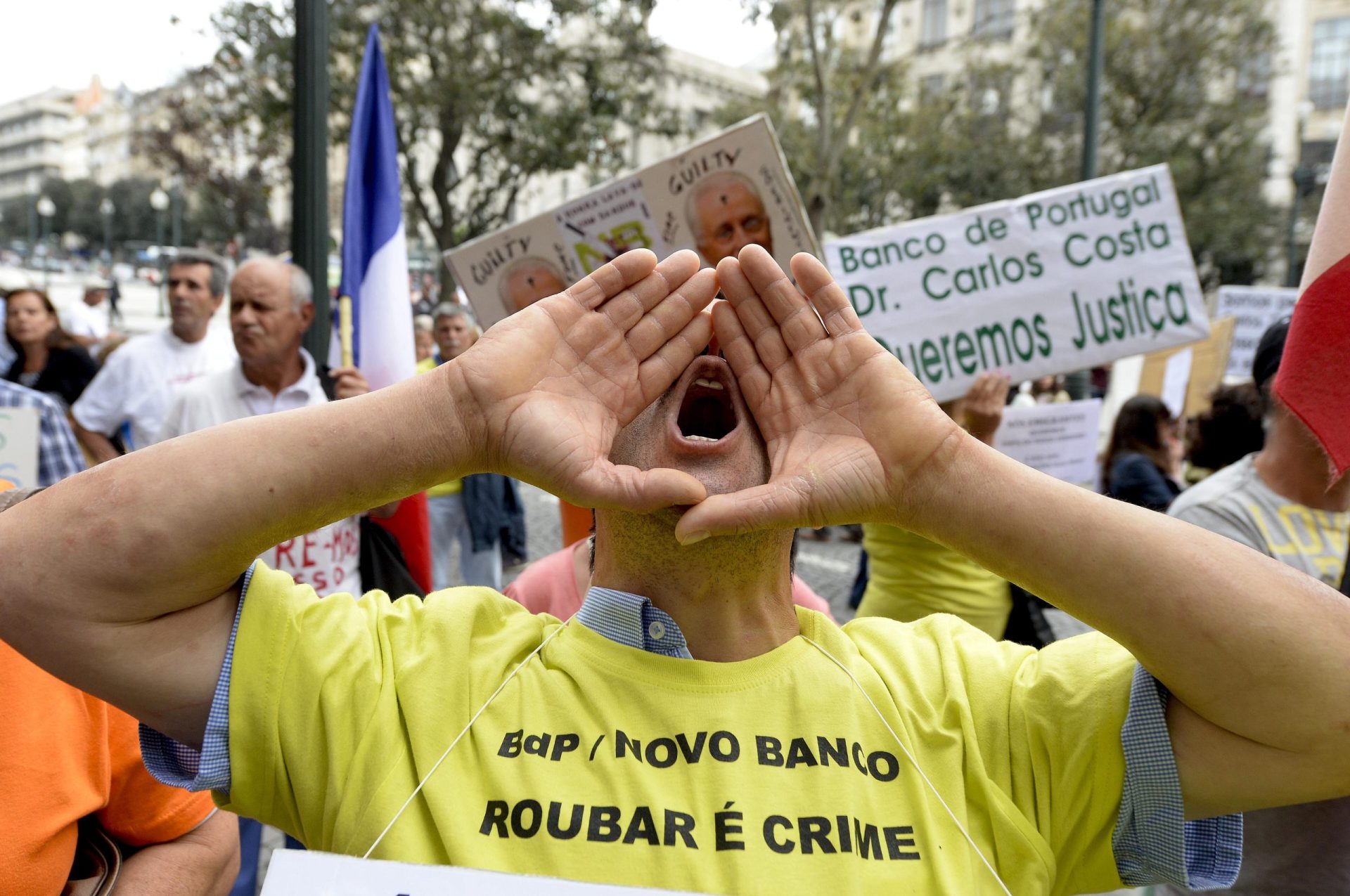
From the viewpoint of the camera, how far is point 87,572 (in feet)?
4.62

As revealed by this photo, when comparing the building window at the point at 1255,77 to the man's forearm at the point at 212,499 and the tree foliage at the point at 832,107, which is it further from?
the man's forearm at the point at 212,499

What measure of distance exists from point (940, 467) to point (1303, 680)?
1.74 ft

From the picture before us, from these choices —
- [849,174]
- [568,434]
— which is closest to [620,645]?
[568,434]

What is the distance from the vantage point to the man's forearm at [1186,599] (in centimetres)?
137

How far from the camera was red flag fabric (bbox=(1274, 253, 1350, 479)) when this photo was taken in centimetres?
183

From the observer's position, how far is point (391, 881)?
4.19 feet

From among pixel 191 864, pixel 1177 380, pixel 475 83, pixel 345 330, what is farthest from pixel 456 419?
pixel 475 83

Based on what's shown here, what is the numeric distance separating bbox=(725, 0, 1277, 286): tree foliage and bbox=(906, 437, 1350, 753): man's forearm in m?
21.1

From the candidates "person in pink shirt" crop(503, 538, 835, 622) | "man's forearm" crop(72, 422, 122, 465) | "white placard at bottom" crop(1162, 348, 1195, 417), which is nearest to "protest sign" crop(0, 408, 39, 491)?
"person in pink shirt" crop(503, 538, 835, 622)

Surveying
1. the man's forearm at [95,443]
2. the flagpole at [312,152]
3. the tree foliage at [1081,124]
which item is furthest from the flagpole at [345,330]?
the tree foliage at [1081,124]

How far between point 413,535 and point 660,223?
4.54 feet

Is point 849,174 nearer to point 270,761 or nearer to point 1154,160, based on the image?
point 1154,160

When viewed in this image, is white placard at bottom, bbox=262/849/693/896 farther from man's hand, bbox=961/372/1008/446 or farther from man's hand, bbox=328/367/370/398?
man's hand, bbox=961/372/1008/446

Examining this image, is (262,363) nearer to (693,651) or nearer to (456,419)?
(456,419)
